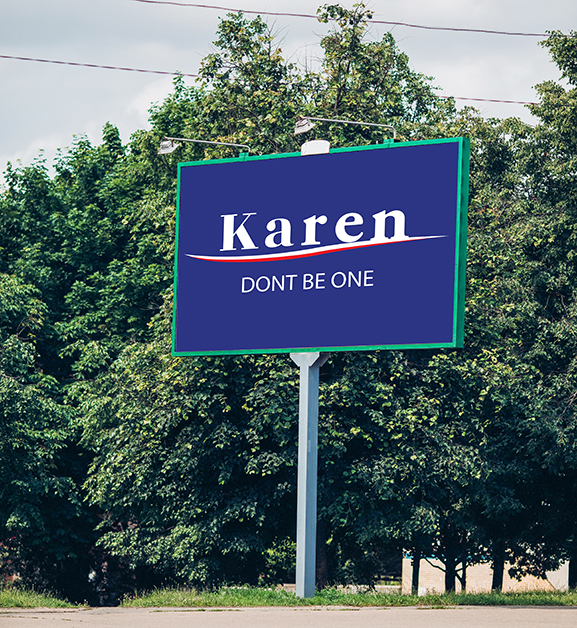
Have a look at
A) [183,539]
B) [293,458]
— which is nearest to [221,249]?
[293,458]

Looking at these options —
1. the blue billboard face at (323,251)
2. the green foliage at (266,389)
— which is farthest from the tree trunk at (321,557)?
the blue billboard face at (323,251)

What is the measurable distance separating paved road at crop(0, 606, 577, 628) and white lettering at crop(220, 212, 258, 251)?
5.47 metres

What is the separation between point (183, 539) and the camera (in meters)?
20.5

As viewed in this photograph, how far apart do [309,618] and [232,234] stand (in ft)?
20.9

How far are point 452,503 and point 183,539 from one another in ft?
21.6

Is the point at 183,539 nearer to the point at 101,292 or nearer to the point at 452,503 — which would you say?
the point at 452,503

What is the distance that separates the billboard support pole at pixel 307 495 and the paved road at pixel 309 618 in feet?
3.42

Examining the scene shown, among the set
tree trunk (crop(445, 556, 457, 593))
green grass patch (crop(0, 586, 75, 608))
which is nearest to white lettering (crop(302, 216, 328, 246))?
green grass patch (crop(0, 586, 75, 608))

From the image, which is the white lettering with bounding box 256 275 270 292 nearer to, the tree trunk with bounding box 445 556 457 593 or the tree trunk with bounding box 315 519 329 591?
the tree trunk with bounding box 315 519 329 591

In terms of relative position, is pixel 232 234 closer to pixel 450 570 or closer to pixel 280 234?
pixel 280 234

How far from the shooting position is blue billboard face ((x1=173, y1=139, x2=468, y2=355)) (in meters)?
14.6

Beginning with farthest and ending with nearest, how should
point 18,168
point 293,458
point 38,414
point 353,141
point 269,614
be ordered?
point 18,168 → point 38,414 → point 353,141 → point 293,458 → point 269,614

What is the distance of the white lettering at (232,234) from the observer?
621 inches

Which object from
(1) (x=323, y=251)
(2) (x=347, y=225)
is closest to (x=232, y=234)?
(1) (x=323, y=251)
